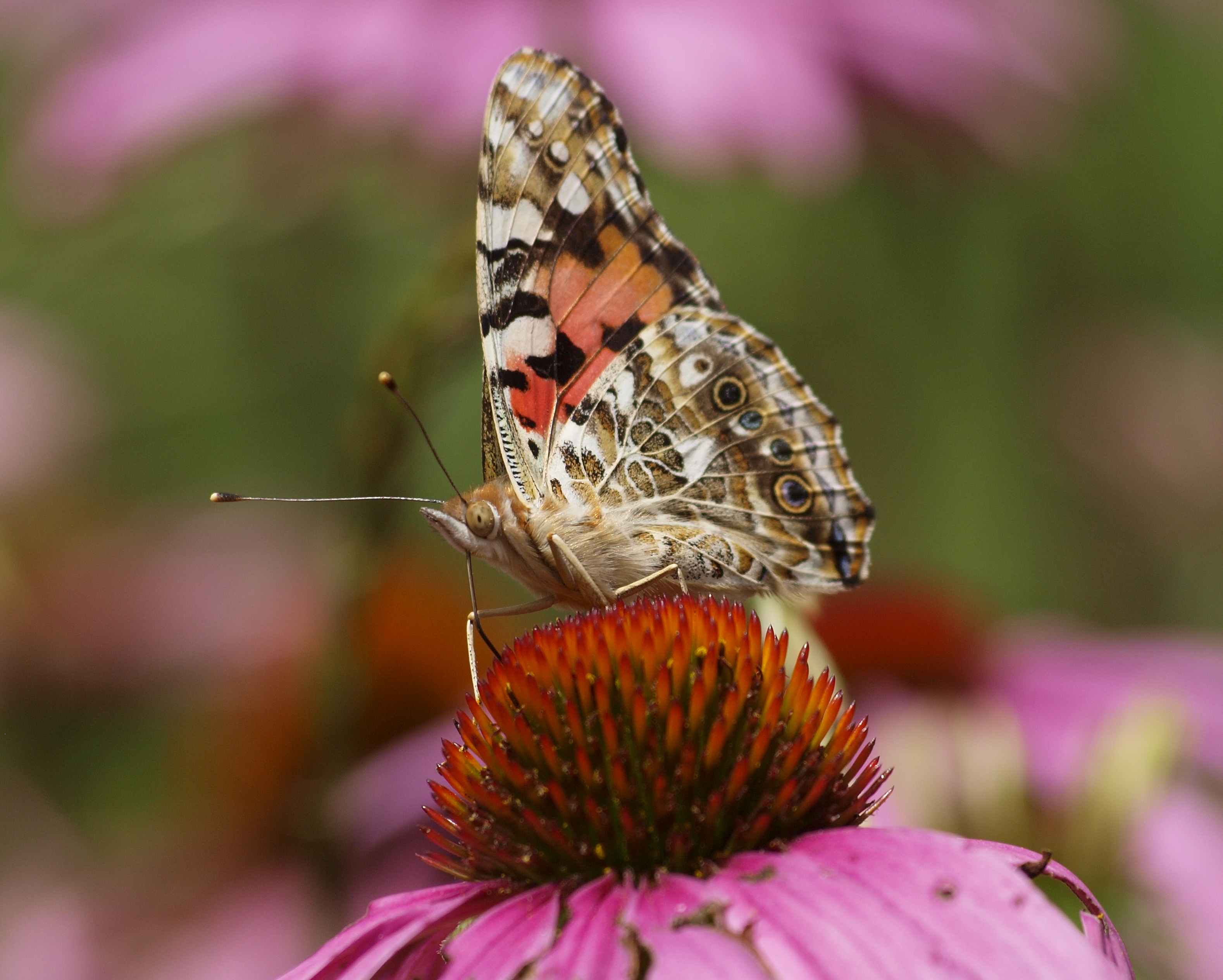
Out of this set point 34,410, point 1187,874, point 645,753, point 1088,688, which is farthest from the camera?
point 34,410

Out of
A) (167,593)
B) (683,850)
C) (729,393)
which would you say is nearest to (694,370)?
(729,393)

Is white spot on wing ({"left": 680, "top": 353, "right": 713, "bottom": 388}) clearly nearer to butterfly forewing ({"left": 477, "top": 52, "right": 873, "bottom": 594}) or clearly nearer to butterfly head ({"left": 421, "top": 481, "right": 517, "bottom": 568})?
butterfly forewing ({"left": 477, "top": 52, "right": 873, "bottom": 594})

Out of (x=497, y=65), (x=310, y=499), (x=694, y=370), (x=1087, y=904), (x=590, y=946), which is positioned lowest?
(x=1087, y=904)

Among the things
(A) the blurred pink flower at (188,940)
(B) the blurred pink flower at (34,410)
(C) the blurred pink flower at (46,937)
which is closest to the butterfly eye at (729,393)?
(A) the blurred pink flower at (188,940)

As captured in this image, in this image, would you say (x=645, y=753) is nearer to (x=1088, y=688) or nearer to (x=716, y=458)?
(x=716, y=458)

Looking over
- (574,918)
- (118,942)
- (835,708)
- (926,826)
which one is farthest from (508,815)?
(118,942)

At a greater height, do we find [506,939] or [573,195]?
[573,195]
